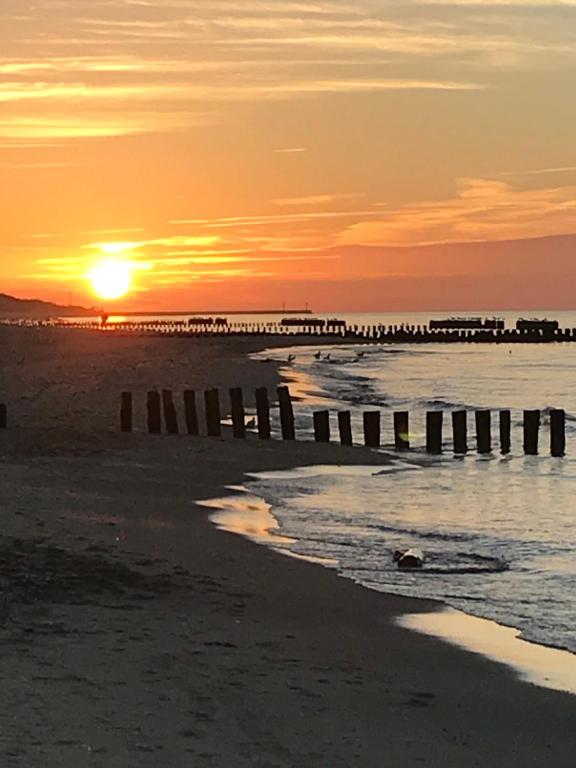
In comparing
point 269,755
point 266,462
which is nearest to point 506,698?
point 269,755

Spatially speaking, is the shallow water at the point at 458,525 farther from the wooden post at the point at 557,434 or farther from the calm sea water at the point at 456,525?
the wooden post at the point at 557,434

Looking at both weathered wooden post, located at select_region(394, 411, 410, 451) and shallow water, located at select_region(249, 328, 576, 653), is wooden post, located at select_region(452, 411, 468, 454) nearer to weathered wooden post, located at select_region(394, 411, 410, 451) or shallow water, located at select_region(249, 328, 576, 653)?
shallow water, located at select_region(249, 328, 576, 653)

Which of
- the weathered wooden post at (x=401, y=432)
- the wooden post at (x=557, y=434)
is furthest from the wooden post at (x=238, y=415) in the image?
the wooden post at (x=557, y=434)

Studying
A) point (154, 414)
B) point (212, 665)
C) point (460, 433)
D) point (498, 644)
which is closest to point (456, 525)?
point (498, 644)

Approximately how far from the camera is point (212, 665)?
7.81 meters

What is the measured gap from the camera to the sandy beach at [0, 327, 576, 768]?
6277mm

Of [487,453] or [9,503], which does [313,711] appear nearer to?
[9,503]

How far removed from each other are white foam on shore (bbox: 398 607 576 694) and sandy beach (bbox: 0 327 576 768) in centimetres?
16

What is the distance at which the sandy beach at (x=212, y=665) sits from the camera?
6277mm

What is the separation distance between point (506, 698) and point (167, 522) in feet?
23.9

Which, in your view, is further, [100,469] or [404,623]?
[100,469]

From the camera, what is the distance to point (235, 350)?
316 feet

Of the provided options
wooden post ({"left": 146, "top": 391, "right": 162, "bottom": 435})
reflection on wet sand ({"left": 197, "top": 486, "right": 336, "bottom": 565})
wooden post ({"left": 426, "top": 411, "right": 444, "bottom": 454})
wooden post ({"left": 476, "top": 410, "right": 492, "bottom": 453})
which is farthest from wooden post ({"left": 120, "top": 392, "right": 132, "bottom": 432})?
reflection on wet sand ({"left": 197, "top": 486, "right": 336, "bottom": 565})

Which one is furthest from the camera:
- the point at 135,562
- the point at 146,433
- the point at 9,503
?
the point at 146,433
